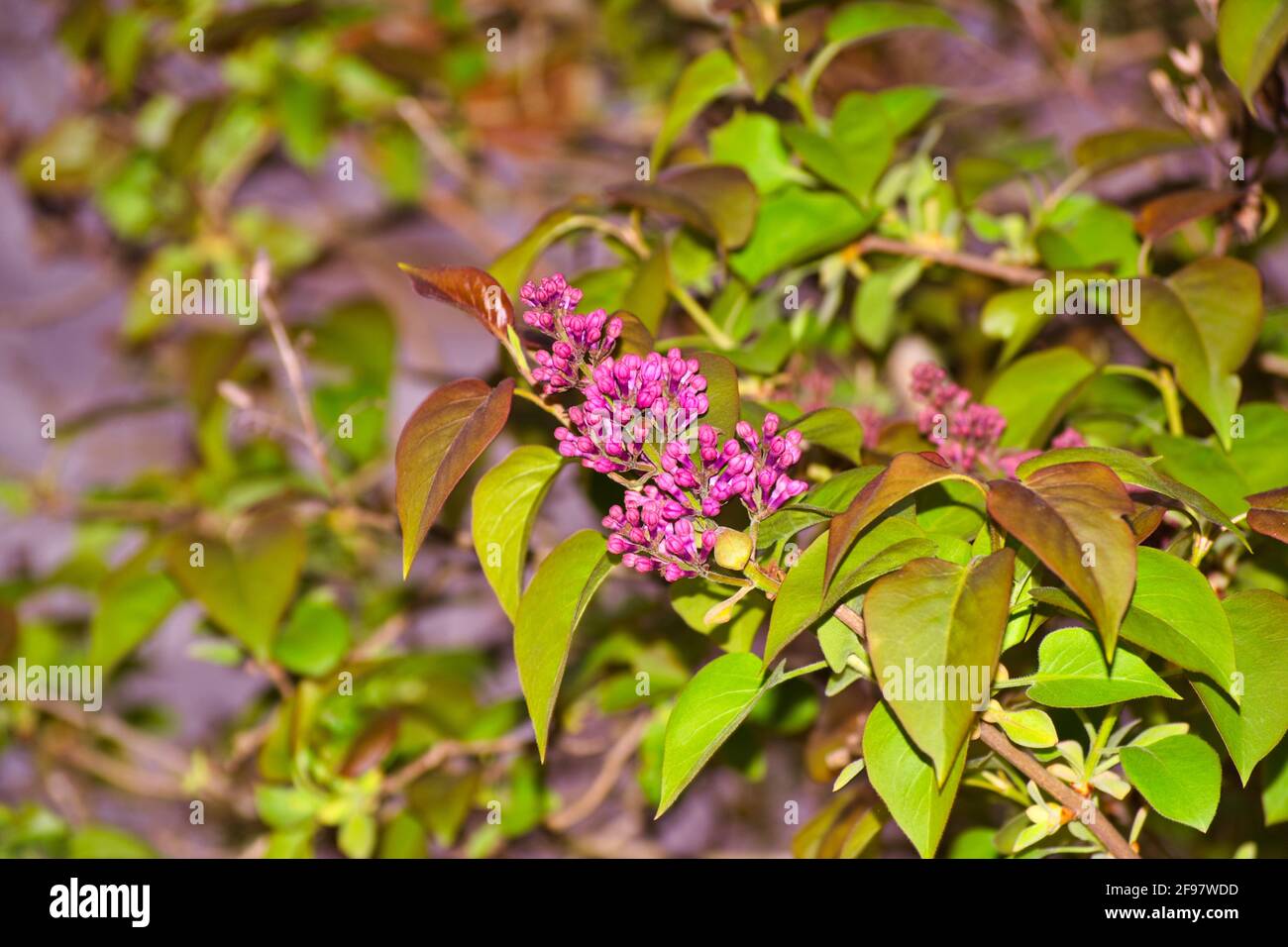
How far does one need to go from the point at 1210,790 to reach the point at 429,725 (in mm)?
621

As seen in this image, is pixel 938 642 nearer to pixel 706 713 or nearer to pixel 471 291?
pixel 706 713

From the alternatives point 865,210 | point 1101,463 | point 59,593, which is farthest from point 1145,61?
point 59,593

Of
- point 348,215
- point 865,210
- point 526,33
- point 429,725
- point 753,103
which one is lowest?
point 429,725

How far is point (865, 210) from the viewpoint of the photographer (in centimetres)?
79

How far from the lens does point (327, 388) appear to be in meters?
1.06

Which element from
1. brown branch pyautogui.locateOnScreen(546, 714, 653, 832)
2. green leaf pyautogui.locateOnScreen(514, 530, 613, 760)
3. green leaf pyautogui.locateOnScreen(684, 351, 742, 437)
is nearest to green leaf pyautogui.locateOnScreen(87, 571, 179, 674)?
brown branch pyautogui.locateOnScreen(546, 714, 653, 832)

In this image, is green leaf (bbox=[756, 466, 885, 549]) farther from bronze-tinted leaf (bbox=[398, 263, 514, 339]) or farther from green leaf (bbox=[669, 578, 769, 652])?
bronze-tinted leaf (bbox=[398, 263, 514, 339])

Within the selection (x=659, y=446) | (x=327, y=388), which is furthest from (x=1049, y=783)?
(x=327, y=388)

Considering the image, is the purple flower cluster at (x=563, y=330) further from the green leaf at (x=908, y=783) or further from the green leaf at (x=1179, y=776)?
the green leaf at (x=1179, y=776)

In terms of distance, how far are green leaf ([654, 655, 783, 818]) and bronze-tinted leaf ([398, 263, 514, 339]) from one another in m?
0.22

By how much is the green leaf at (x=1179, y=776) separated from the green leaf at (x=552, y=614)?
0.31 metres

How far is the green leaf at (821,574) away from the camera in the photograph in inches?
19.4

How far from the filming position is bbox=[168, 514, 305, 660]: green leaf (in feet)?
2.87

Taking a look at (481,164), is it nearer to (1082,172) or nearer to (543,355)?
(1082,172)
